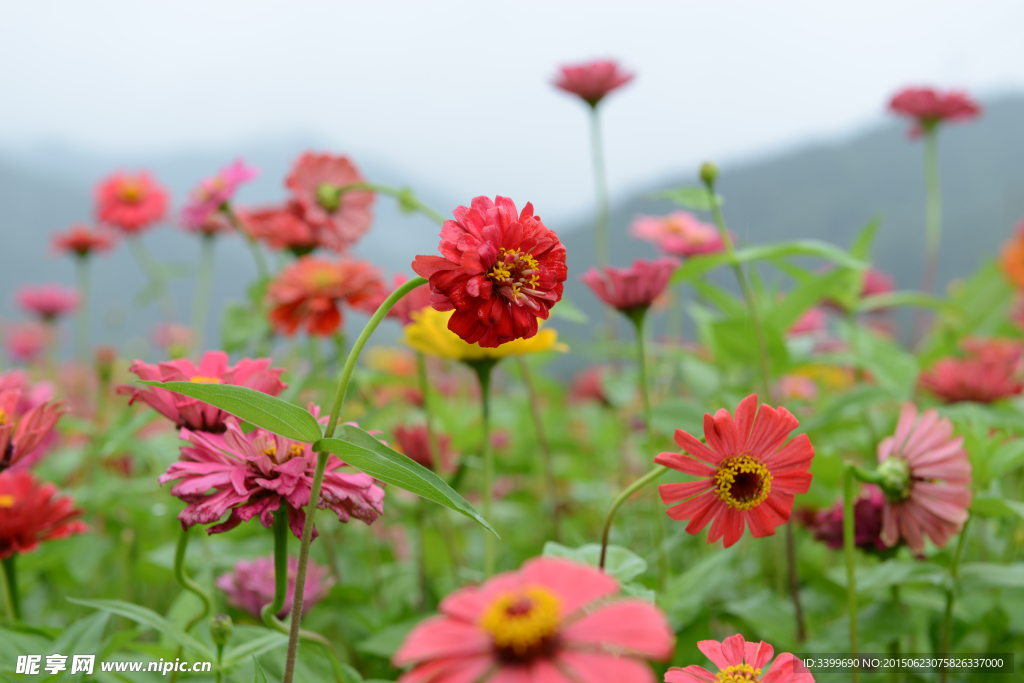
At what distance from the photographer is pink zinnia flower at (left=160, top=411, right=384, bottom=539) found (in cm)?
34

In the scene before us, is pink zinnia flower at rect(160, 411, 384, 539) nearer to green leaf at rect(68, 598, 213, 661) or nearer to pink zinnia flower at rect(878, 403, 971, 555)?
green leaf at rect(68, 598, 213, 661)

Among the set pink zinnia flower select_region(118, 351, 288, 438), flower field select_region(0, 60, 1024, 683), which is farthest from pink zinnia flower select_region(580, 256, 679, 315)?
pink zinnia flower select_region(118, 351, 288, 438)

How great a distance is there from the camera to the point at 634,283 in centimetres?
67

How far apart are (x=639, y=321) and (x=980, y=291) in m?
1.22

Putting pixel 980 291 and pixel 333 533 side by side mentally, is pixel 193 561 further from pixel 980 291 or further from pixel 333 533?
pixel 980 291

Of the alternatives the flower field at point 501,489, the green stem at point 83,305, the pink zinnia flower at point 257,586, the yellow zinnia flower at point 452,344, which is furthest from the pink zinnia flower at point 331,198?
the green stem at point 83,305

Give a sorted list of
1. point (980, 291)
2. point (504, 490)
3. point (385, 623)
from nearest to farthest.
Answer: point (385, 623) < point (504, 490) < point (980, 291)

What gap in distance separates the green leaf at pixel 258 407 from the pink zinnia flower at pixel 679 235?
2.23ft

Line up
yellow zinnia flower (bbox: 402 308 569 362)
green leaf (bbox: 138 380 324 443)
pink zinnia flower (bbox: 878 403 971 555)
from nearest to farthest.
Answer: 1. green leaf (bbox: 138 380 324 443)
2. pink zinnia flower (bbox: 878 403 971 555)
3. yellow zinnia flower (bbox: 402 308 569 362)

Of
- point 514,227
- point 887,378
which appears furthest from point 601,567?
point 887,378

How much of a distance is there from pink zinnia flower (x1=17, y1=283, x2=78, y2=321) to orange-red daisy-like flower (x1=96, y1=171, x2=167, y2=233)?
48 centimetres

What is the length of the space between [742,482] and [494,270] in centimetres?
18

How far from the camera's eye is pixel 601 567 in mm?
400

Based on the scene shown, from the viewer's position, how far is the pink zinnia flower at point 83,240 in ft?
4.64
